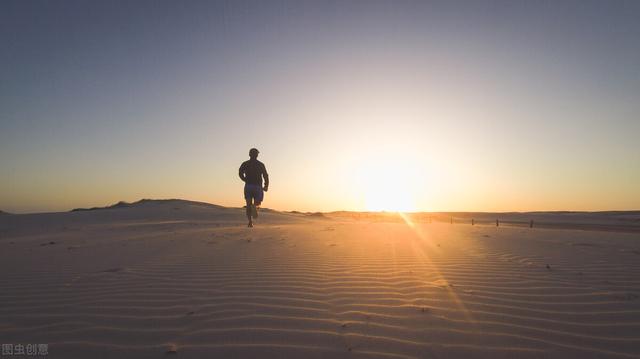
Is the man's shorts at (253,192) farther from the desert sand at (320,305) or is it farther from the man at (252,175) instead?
the desert sand at (320,305)

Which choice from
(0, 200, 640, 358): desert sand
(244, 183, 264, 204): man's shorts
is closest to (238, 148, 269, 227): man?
(244, 183, 264, 204): man's shorts

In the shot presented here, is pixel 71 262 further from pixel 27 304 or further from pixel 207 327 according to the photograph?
pixel 207 327

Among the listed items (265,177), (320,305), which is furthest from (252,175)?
(320,305)

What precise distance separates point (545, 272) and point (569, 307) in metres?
1.70

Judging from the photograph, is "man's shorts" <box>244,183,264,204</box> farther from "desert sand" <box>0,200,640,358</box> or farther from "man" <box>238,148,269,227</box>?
"desert sand" <box>0,200,640,358</box>

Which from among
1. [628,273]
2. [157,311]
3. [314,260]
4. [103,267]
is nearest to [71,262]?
[103,267]

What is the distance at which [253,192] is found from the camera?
445 inches

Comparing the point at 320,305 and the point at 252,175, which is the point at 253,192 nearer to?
the point at 252,175

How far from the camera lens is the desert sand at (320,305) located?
105 inches

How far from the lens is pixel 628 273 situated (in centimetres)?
507

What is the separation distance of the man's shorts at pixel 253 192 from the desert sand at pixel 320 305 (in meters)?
5.08

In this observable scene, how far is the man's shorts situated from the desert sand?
5081mm

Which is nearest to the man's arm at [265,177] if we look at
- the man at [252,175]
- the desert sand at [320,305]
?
the man at [252,175]

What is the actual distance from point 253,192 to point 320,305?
810cm
